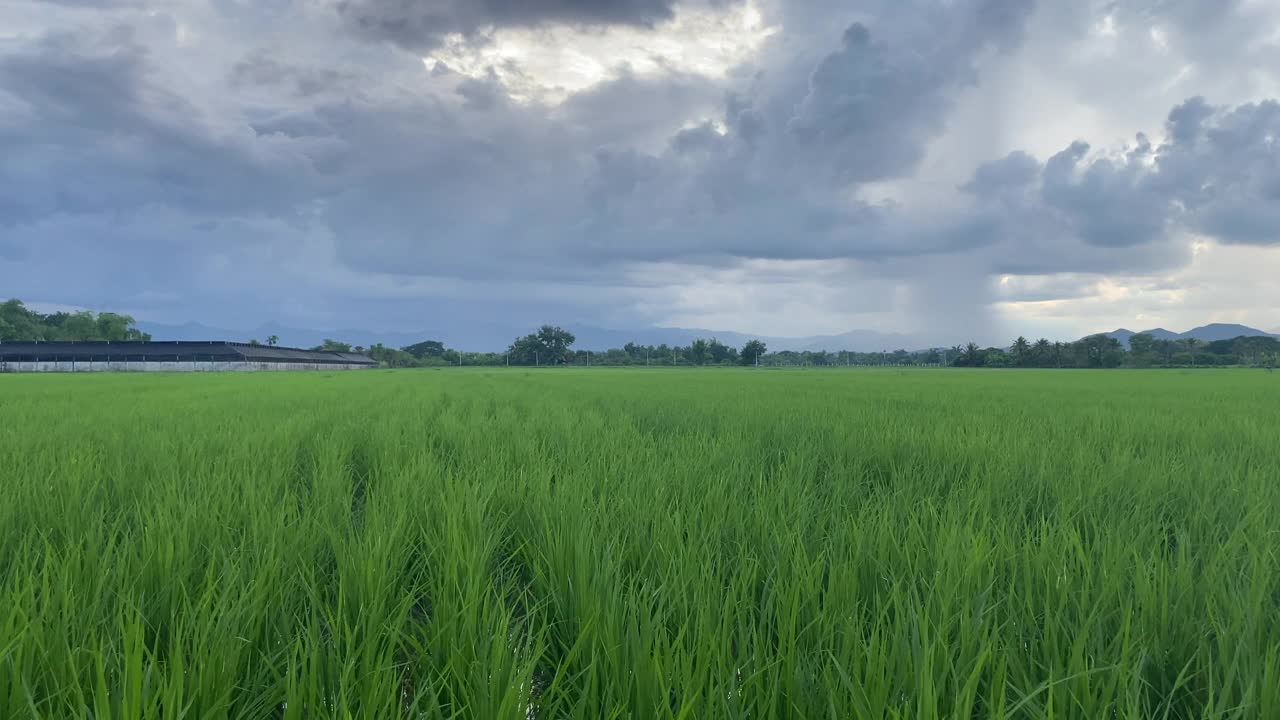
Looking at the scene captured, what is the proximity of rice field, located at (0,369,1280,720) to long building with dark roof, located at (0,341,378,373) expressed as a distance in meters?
73.5

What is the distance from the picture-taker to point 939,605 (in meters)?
1.34

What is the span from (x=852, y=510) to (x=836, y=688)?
1.52 metres

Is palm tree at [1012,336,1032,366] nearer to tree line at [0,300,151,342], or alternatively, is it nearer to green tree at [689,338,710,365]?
green tree at [689,338,710,365]

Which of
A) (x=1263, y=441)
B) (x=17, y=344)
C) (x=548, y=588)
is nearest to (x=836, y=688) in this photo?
(x=548, y=588)

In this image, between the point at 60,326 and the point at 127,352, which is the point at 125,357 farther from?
the point at 60,326

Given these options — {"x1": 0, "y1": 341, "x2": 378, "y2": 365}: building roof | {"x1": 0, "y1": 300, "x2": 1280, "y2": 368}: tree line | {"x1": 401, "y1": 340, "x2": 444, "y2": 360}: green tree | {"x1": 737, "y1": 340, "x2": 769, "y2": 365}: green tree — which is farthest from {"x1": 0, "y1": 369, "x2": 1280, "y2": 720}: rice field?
{"x1": 401, "y1": 340, "x2": 444, "y2": 360}: green tree

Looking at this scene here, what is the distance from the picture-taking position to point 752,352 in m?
106

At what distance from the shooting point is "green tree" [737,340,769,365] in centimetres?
10500

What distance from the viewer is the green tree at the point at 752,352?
105000 mm

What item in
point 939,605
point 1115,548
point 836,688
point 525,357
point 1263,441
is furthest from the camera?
point 525,357

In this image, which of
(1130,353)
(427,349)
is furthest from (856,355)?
(427,349)

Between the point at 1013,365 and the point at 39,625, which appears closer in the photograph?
the point at 39,625

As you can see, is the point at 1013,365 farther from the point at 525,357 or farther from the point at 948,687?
the point at 948,687

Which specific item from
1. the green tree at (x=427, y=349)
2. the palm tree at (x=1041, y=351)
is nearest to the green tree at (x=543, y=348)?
the green tree at (x=427, y=349)
